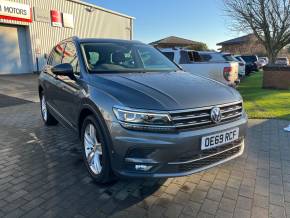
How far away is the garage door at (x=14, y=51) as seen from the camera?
17.5 metres

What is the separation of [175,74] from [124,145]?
1580 millimetres

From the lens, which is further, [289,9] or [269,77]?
[289,9]

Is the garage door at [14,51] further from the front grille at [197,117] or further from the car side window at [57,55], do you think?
the front grille at [197,117]

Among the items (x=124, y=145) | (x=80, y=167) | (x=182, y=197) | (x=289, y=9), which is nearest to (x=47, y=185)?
(x=80, y=167)

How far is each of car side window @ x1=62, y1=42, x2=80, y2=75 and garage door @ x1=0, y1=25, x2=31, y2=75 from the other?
1546 centimetres

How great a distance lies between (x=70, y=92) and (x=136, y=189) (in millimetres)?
1679

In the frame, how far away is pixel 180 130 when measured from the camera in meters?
2.61

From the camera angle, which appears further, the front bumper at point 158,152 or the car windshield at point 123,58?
the car windshield at point 123,58

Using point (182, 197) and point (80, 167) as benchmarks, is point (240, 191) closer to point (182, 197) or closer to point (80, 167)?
point (182, 197)

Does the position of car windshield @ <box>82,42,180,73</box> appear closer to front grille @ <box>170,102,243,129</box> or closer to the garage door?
front grille @ <box>170,102,243,129</box>

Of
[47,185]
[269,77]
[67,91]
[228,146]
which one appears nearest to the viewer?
[228,146]

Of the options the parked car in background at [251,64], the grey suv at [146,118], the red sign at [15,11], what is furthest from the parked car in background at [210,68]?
the parked car in background at [251,64]

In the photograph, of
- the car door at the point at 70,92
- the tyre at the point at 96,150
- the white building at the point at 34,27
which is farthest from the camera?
the white building at the point at 34,27

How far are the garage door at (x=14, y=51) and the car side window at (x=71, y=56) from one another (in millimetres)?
15460
